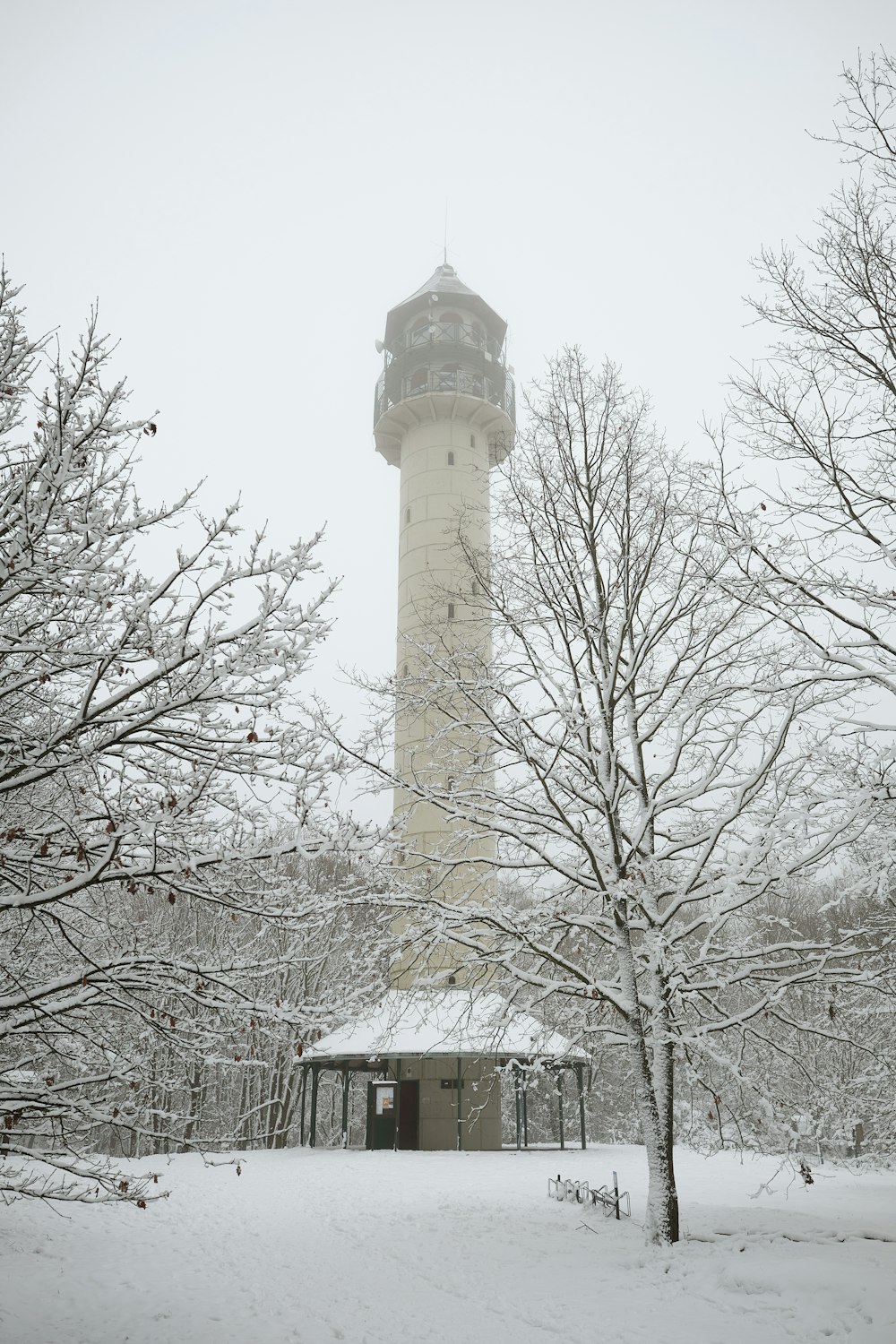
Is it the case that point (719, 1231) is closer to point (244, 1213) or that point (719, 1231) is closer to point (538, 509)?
point (244, 1213)

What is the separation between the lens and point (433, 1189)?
15.0 metres

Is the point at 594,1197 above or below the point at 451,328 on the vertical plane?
below

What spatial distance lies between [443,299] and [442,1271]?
106 ft

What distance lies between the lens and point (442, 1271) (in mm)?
9344

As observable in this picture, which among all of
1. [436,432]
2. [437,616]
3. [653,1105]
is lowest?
[653,1105]

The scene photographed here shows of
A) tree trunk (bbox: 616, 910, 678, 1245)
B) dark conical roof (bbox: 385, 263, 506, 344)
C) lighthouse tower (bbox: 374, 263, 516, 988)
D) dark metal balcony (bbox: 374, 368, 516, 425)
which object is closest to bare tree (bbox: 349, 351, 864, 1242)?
tree trunk (bbox: 616, 910, 678, 1245)

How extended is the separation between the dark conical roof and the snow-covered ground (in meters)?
29.7

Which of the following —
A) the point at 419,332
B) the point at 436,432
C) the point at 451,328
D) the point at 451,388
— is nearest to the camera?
the point at 436,432

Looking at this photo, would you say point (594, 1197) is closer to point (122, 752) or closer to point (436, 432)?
point (122, 752)

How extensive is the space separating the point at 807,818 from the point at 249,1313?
6390 mm

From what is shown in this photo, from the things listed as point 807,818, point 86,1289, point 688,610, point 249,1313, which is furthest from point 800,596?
point 86,1289

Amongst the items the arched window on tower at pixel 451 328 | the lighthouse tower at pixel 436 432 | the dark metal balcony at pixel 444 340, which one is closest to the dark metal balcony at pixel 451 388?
the lighthouse tower at pixel 436 432

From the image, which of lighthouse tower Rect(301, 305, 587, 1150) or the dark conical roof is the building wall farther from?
the dark conical roof

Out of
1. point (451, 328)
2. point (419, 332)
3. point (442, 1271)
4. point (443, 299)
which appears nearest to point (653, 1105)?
point (442, 1271)
